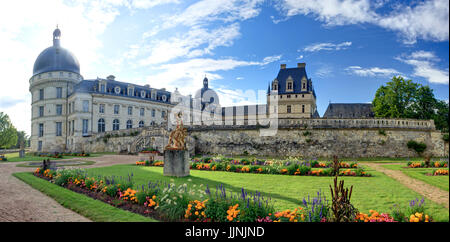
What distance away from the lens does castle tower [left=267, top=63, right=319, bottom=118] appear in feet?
159

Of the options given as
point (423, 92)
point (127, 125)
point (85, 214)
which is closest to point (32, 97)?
point (127, 125)

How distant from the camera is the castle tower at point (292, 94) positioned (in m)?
48.6

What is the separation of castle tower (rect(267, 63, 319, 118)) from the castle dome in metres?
42.1

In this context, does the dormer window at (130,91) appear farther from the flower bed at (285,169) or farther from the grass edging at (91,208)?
the grass edging at (91,208)

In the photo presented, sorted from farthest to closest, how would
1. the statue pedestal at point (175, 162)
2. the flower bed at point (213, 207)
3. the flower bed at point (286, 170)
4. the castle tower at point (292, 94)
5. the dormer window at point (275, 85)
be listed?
the dormer window at point (275, 85) → the castle tower at point (292, 94) → the flower bed at point (286, 170) → the statue pedestal at point (175, 162) → the flower bed at point (213, 207)

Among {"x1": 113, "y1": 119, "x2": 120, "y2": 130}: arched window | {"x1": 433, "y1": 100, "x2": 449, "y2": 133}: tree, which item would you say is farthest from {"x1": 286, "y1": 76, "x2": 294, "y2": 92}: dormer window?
{"x1": 113, "y1": 119, "x2": 120, "y2": 130}: arched window

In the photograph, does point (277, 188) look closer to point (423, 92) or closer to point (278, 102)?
point (423, 92)

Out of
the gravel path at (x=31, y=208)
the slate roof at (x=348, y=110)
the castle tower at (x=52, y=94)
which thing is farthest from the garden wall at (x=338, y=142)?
the castle tower at (x=52, y=94)

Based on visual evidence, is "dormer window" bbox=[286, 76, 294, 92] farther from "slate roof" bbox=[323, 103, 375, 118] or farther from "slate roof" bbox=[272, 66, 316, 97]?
"slate roof" bbox=[323, 103, 375, 118]

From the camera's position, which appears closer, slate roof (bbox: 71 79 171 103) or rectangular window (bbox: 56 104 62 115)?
slate roof (bbox: 71 79 171 103)

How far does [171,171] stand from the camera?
12.8 metres

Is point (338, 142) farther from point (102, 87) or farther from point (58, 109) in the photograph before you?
point (58, 109)

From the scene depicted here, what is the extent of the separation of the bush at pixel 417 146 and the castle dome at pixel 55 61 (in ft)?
192

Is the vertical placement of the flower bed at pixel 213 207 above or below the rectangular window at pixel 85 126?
below
